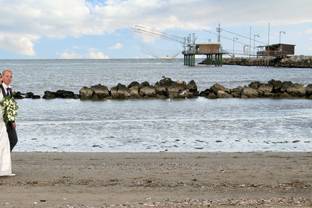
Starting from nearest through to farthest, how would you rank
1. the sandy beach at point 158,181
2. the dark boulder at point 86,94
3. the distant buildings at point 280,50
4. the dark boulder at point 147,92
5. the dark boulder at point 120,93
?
the sandy beach at point 158,181 < the dark boulder at point 120,93 < the dark boulder at point 86,94 < the dark boulder at point 147,92 < the distant buildings at point 280,50

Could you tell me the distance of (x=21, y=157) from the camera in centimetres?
1385

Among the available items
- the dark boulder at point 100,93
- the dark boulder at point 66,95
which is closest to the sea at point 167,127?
the dark boulder at point 100,93

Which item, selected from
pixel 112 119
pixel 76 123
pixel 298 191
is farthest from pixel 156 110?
pixel 298 191

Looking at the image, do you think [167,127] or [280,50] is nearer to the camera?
[167,127]

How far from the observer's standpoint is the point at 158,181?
10062 mm

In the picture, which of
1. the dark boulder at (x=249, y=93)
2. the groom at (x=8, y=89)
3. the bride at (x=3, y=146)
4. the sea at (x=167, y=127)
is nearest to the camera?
the groom at (x=8, y=89)

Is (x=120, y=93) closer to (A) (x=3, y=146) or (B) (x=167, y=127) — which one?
(B) (x=167, y=127)

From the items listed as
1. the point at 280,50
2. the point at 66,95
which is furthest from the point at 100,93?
the point at 280,50

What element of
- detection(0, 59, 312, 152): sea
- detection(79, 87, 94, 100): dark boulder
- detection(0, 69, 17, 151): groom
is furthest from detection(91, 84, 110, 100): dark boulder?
detection(0, 69, 17, 151): groom

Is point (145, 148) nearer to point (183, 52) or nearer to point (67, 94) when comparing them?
point (67, 94)

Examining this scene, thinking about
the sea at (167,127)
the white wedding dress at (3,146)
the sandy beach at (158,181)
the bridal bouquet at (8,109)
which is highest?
the bridal bouquet at (8,109)

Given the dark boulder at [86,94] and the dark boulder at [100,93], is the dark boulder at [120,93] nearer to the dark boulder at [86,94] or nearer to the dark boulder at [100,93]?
the dark boulder at [100,93]

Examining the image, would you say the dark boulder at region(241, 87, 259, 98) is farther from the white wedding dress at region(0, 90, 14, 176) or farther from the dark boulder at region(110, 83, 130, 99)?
the white wedding dress at region(0, 90, 14, 176)

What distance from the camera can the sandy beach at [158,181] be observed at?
27.5ft
